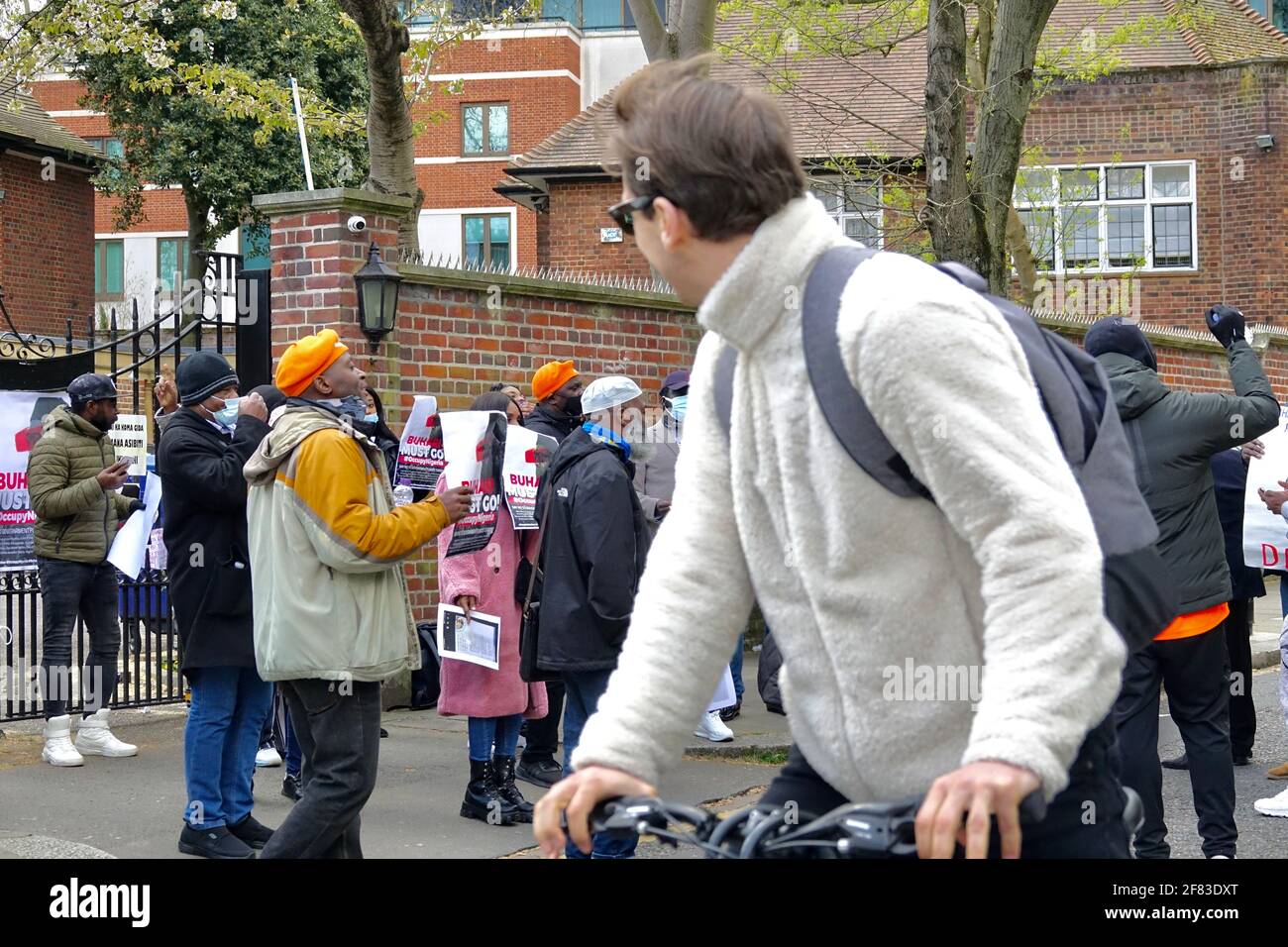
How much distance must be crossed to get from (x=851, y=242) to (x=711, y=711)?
650 cm

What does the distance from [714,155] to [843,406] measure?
0.42m

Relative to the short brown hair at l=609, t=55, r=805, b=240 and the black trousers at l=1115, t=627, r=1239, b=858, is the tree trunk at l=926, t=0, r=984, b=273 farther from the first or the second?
the short brown hair at l=609, t=55, r=805, b=240

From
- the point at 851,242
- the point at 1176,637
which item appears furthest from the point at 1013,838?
the point at 1176,637

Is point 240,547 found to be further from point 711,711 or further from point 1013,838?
point 1013,838

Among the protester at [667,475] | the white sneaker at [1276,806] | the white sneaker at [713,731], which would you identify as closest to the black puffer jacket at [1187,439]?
the white sneaker at [1276,806]

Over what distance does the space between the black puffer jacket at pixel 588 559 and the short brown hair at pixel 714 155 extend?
401 cm

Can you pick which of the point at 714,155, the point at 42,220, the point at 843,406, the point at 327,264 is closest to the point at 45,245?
the point at 42,220

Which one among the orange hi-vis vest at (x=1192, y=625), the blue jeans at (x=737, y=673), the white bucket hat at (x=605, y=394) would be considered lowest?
the blue jeans at (x=737, y=673)

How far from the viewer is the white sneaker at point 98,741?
8383 mm

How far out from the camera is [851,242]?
2209 mm

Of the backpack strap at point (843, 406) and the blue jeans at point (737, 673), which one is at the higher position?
the backpack strap at point (843, 406)

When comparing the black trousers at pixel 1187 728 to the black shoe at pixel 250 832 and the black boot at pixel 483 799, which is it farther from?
the black shoe at pixel 250 832

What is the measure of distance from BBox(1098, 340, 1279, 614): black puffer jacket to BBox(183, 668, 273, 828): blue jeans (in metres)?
3.79

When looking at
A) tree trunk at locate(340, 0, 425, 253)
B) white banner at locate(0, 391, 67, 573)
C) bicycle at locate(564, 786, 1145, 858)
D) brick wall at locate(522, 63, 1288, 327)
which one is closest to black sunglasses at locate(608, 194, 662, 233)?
bicycle at locate(564, 786, 1145, 858)
